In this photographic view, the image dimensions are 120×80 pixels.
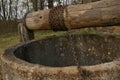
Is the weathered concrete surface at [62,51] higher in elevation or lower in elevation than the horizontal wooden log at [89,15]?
lower

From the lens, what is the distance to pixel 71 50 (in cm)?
421

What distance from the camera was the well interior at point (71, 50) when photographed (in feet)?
12.6

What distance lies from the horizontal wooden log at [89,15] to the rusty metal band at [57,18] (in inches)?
0.5

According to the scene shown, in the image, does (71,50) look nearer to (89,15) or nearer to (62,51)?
(62,51)

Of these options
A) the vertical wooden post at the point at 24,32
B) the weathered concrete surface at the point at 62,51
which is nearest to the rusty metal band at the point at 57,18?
the weathered concrete surface at the point at 62,51

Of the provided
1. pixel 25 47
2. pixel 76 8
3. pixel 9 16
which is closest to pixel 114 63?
pixel 76 8

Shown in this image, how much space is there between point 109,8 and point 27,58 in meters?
1.36

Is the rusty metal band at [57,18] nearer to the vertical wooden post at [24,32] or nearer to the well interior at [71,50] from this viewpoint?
the well interior at [71,50]

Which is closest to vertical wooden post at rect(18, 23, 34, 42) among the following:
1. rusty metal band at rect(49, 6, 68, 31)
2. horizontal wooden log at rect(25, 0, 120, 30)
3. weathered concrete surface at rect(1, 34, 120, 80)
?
weathered concrete surface at rect(1, 34, 120, 80)

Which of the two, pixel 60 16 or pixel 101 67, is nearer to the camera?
pixel 101 67

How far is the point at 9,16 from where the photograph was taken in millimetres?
20797

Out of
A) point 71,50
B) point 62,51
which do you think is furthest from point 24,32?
point 71,50

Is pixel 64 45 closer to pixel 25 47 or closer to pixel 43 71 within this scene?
pixel 25 47

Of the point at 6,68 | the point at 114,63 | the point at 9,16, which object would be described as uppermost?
the point at 114,63
